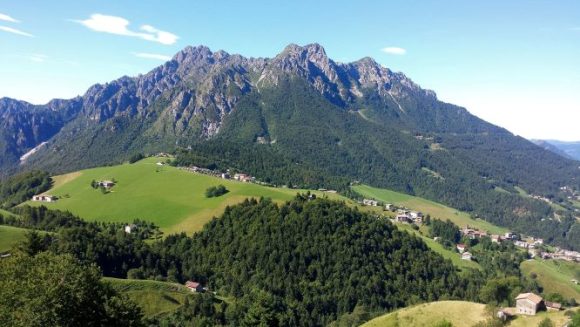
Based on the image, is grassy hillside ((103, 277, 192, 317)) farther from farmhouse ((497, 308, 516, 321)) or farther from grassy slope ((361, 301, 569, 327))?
farmhouse ((497, 308, 516, 321))

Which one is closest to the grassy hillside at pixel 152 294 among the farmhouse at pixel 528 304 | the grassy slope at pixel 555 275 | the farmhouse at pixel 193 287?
the farmhouse at pixel 193 287

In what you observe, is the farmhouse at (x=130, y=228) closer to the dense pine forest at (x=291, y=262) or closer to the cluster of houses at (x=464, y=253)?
the dense pine forest at (x=291, y=262)

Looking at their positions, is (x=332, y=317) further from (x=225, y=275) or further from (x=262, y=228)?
(x=262, y=228)

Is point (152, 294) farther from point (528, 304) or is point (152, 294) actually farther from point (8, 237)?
point (528, 304)

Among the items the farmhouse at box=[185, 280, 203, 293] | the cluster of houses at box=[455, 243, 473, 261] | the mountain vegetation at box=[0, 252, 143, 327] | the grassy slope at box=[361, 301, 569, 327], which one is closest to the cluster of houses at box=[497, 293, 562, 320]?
the grassy slope at box=[361, 301, 569, 327]

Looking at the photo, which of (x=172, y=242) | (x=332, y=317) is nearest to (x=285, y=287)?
(x=332, y=317)

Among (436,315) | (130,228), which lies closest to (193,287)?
(130,228)
